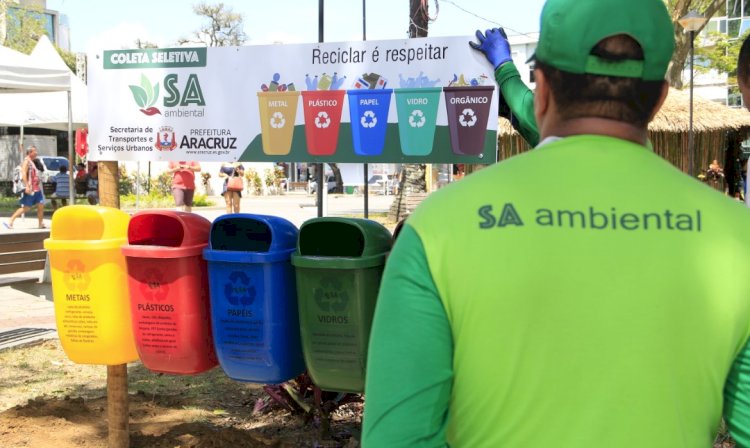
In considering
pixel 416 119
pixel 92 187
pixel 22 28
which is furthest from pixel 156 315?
pixel 22 28

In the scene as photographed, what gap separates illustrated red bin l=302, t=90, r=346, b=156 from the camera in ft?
13.4

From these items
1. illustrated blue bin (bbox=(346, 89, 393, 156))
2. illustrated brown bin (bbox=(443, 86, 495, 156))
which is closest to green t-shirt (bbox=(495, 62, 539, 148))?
illustrated brown bin (bbox=(443, 86, 495, 156))

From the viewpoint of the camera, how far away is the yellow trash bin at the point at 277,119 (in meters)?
4.12

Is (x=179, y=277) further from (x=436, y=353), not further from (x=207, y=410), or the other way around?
(x=436, y=353)

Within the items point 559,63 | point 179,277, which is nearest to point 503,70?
point 179,277

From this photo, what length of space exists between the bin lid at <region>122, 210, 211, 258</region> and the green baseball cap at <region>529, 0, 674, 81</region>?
2.40m

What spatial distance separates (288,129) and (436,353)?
314cm

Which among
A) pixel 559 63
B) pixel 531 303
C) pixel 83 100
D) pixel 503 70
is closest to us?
pixel 531 303

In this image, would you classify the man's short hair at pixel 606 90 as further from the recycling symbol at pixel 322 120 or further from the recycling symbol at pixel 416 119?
the recycling symbol at pixel 322 120

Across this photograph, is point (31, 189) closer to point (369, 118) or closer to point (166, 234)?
point (166, 234)

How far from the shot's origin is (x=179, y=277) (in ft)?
11.1

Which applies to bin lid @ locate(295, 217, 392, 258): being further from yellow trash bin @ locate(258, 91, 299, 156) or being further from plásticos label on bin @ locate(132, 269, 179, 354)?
yellow trash bin @ locate(258, 91, 299, 156)

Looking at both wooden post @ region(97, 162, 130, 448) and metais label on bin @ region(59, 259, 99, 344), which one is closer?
metais label on bin @ region(59, 259, 99, 344)

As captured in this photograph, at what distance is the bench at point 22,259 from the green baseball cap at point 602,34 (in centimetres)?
689
